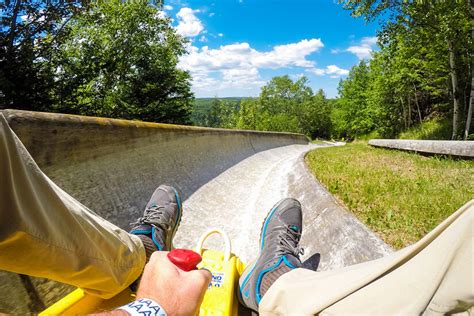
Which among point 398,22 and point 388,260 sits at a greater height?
point 398,22

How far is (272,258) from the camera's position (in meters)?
1.91

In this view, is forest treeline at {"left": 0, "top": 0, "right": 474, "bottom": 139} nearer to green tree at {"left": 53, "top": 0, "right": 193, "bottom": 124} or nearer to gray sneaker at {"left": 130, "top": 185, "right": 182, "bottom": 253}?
green tree at {"left": 53, "top": 0, "right": 193, "bottom": 124}

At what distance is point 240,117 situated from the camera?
75.2 meters

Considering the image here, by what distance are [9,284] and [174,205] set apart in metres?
1.33

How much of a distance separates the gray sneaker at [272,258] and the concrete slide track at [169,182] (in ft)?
1.22

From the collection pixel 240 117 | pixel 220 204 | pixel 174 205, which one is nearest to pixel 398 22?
pixel 220 204


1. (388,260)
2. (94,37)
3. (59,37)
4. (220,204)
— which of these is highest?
(94,37)

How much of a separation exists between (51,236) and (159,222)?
105 cm

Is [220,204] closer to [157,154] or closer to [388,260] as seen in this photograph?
[157,154]

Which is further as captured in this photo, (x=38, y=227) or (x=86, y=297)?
(x=86, y=297)

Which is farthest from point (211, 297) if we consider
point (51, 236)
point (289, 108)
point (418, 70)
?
point (289, 108)

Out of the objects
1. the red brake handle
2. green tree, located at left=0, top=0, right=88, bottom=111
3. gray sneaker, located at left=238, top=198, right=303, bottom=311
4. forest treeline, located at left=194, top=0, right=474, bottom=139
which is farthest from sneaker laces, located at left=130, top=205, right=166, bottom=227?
forest treeline, located at left=194, top=0, right=474, bottom=139

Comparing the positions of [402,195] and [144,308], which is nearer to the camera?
[144,308]

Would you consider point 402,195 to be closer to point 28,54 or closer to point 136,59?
point 28,54
